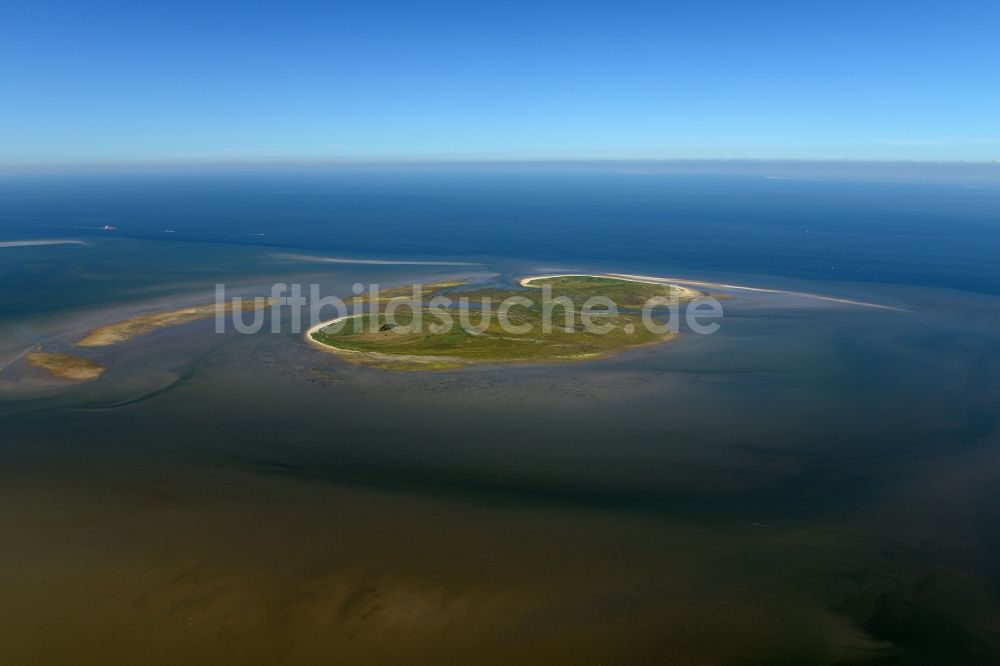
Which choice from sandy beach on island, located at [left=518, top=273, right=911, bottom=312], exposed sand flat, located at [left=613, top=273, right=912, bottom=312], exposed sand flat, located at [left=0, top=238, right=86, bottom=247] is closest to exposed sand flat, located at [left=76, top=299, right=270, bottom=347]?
sandy beach on island, located at [left=518, top=273, right=911, bottom=312]

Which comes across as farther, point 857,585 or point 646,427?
point 646,427

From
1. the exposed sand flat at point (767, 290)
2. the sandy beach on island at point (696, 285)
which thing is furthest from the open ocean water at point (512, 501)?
the sandy beach on island at point (696, 285)

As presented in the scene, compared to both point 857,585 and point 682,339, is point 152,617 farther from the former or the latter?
point 682,339

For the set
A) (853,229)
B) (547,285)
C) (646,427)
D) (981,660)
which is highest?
(853,229)

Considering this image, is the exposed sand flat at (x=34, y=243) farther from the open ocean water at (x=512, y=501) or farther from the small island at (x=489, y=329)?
the small island at (x=489, y=329)

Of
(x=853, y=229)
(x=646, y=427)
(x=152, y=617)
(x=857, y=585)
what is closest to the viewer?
(x=152, y=617)

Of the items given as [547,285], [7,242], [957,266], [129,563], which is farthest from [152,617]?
[7,242]
